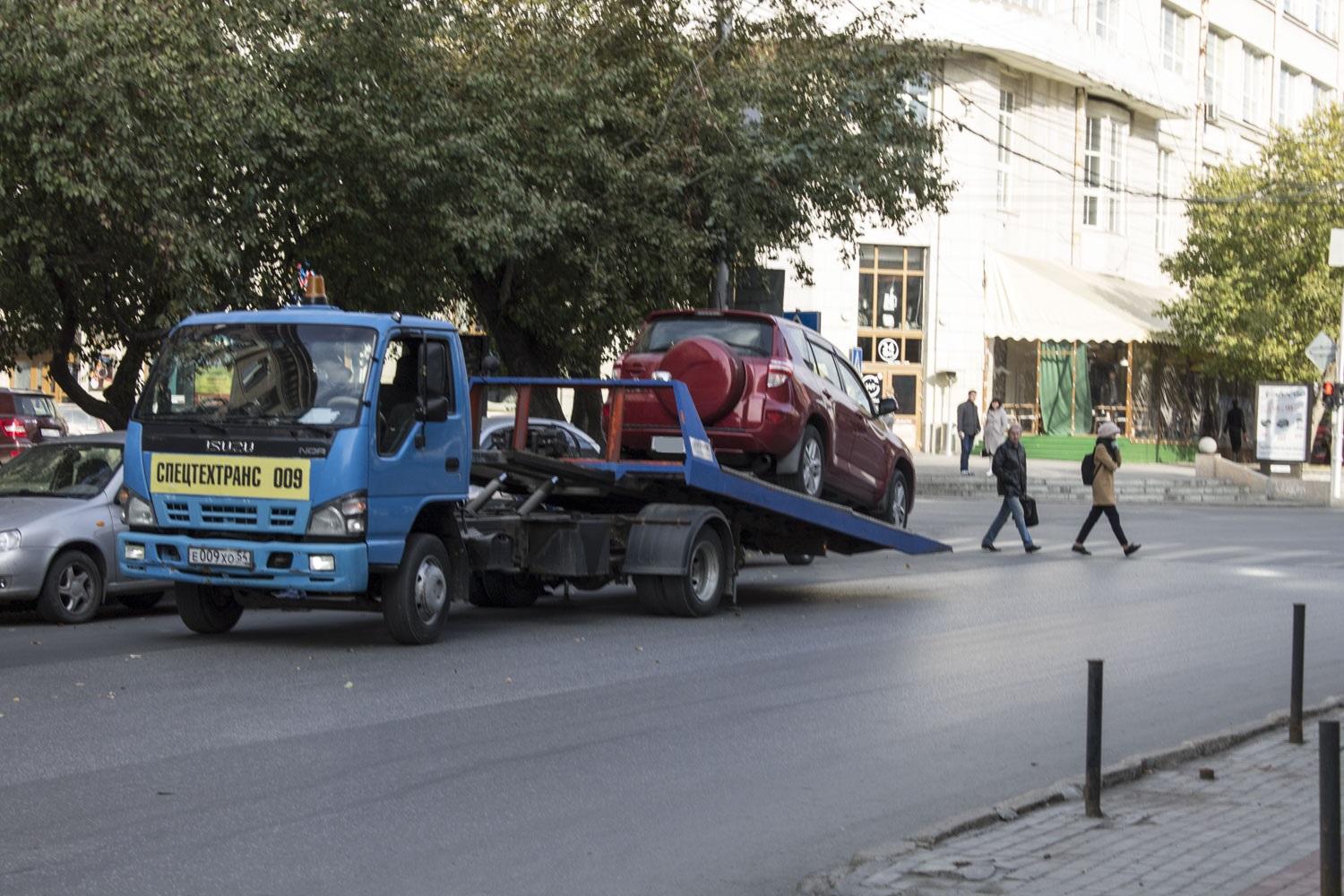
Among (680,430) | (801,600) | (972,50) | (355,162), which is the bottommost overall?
(801,600)

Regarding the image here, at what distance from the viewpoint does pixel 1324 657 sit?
1352 cm

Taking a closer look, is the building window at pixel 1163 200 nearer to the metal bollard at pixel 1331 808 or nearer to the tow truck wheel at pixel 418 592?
the tow truck wheel at pixel 418 592

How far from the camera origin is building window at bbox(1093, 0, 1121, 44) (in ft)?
176

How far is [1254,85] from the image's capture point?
6438cm

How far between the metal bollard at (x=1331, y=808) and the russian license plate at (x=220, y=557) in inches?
322

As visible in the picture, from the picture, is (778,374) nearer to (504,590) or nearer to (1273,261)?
(504,590)

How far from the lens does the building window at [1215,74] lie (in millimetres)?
60344

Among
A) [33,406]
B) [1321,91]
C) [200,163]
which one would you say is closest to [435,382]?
[200,163]

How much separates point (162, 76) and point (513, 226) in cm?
495

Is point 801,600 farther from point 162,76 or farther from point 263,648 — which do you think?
point 162,76

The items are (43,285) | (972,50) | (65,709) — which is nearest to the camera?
(65,709)

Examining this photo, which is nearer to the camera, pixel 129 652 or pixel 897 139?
pixel 129 652

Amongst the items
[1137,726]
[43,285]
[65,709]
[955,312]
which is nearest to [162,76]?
[43,285]

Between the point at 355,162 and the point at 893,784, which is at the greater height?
the point at 355,162
